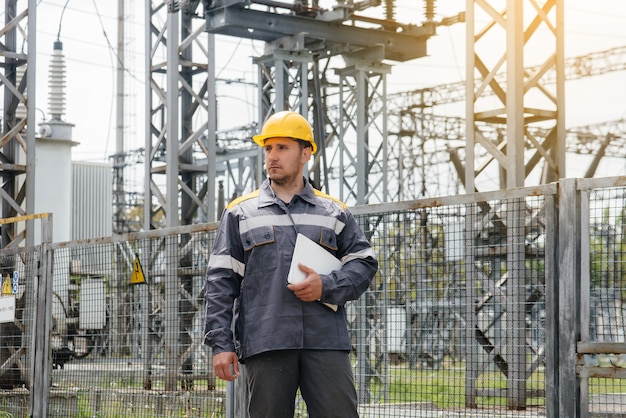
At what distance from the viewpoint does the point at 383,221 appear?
6906mm

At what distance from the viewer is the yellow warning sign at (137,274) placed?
28.5 ft

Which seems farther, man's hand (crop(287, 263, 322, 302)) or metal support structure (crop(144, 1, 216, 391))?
metal support structure (crop(144, 1, 216, 391))

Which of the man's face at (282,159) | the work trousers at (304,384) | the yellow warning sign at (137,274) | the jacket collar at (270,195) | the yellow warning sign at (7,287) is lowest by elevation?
the work trousers at (304,384)

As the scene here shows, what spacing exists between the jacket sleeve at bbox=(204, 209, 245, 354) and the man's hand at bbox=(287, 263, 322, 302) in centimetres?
38

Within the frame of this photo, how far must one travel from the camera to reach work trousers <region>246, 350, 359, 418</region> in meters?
5.11

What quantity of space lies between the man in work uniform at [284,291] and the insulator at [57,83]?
21219 millimetres

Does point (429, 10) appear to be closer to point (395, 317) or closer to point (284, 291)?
point (395, 317)

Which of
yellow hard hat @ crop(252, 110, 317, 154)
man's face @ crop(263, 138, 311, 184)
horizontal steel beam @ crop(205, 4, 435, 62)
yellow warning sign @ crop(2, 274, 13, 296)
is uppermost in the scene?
horizontal steel beam @ crop(205, 4, 435, 62)

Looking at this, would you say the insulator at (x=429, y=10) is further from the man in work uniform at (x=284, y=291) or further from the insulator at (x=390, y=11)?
the man in work uniform at (x=284, y=291)

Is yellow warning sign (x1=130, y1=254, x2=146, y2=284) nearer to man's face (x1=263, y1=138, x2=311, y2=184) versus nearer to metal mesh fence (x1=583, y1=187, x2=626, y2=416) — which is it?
man's face (x1=263, y1=138, x2=311, y2=184)

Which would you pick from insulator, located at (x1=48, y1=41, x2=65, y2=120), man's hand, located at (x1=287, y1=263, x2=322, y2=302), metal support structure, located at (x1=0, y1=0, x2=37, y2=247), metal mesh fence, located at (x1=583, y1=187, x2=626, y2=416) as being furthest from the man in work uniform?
insulator, located at (x1=48, y1=41, x2=65, y2=120)

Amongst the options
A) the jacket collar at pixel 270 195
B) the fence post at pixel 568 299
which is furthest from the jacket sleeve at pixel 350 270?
the fence post at pixel 568 299

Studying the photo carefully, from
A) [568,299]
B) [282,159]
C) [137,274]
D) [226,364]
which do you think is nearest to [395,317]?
[568,299]

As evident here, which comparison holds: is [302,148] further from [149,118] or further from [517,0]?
[149,118]
